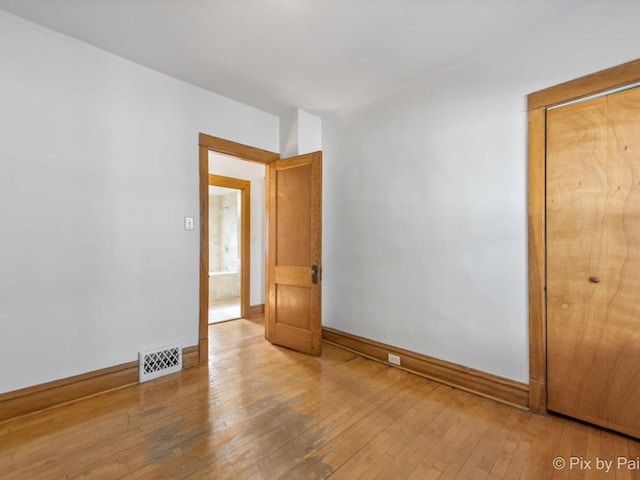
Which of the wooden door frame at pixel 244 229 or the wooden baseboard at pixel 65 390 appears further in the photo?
the wooden door frame at pixel 244 229

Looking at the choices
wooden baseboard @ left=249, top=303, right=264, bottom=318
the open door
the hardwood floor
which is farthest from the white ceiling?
wooden baseboard @ left=249, top=303, right=264, bottom=318

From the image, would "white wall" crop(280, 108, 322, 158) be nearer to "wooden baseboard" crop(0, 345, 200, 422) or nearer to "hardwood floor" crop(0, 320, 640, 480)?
"hardwood floor" crop(0, 320, 640, 480)

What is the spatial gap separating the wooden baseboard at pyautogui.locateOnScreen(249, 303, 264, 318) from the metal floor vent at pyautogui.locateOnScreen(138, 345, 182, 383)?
6.67 ft

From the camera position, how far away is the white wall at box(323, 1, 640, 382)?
6.66ft

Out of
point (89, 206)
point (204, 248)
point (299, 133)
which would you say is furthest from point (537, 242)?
point (89, 206)

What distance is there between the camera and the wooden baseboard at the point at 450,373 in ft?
7.03

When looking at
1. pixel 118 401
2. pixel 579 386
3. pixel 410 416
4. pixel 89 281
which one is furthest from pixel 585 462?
pixel 89 281

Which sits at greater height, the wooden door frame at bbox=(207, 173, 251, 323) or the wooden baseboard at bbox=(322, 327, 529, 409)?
the wooden door frame at bbox=(207, 173, 251, 323)

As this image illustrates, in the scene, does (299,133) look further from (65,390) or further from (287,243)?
(65,390)

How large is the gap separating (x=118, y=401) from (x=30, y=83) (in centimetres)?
237

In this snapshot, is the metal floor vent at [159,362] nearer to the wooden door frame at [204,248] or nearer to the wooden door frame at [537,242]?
the wooden door frame at [204,248]

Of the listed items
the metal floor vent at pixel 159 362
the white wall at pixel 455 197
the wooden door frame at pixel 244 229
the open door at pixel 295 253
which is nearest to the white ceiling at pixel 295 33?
the white wall at pixel 455 197

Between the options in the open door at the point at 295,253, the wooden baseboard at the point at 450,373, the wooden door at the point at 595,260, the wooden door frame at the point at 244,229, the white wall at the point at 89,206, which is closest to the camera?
the wooden door at the point at 595,260

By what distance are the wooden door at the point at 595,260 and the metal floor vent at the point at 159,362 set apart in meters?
2.98
